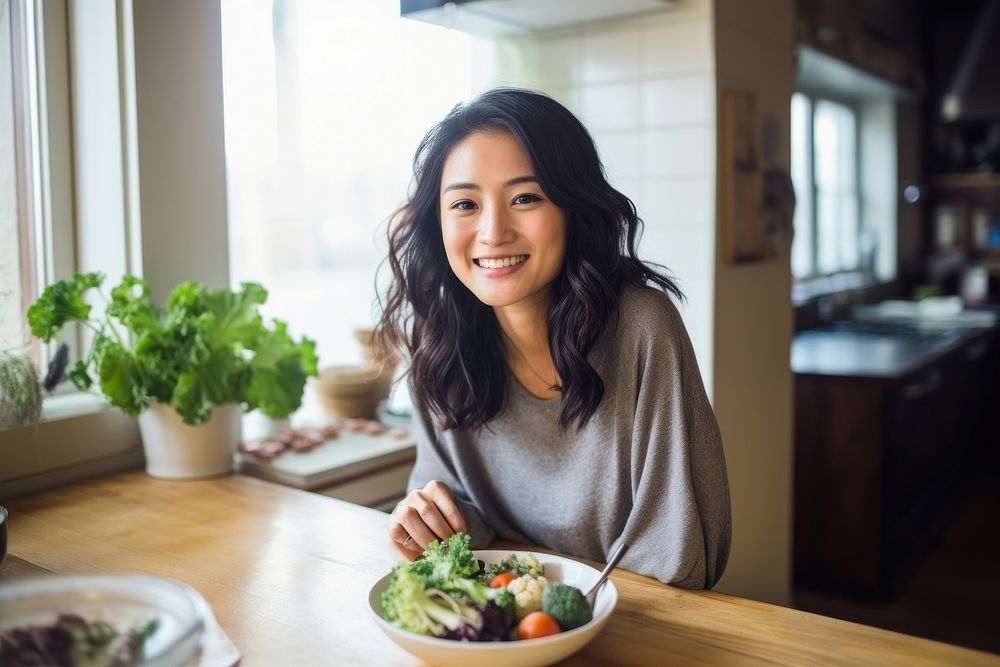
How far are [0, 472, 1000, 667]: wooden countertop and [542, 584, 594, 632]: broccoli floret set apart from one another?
0.05m

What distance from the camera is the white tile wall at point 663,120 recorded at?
89.6 inches

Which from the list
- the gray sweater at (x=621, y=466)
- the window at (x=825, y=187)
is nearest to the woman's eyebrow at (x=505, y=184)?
the gray sweater at (x=621, y=466)

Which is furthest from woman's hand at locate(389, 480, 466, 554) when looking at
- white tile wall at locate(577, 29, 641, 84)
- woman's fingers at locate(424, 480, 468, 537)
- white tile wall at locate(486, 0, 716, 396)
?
white tile wall at locate(577, 29, 641, 84)

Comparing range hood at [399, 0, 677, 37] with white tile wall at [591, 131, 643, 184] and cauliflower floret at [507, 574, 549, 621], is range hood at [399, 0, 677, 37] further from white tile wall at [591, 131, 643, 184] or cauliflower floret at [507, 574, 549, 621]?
cauliflower floret at [507, 574, 549, 621]

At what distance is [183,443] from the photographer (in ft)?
5.77

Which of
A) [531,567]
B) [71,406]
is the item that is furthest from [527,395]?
[71,406]

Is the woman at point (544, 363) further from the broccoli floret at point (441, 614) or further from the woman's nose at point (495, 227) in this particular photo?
the broccoli floret at point (441, 614)

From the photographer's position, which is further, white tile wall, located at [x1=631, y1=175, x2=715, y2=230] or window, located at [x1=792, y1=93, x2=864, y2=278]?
window, located at [x1=792, y1=93, x2=864, y2=278]

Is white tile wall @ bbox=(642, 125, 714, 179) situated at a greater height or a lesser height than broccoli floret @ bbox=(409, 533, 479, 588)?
greater

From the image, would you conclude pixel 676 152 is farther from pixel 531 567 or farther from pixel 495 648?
pixel 495 648

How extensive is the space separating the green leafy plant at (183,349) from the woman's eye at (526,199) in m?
0.59

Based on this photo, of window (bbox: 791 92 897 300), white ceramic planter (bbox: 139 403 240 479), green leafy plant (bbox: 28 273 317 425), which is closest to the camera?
green leafy plant (bbox: 28 273 317 425)

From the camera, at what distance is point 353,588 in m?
1.23

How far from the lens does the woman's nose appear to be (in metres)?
1.40
